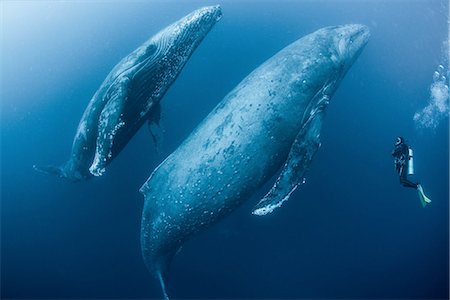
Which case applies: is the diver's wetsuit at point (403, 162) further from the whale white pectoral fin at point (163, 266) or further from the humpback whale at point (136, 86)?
the whale white pectoral fin at point (163, 266)

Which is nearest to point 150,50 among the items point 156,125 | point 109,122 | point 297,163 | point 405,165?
point 109,122

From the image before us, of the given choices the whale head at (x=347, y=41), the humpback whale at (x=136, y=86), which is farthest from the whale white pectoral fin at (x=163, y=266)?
the whale head at (x=347, y=41)

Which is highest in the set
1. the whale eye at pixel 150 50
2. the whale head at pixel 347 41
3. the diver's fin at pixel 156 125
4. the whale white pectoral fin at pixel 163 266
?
the whale eye at pixel 150 50

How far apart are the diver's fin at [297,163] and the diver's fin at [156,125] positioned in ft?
8.51

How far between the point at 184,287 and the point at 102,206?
11.5 ft

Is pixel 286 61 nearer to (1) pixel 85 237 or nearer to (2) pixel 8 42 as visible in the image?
(1) pixel 85 237

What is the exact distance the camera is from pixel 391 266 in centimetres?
1238

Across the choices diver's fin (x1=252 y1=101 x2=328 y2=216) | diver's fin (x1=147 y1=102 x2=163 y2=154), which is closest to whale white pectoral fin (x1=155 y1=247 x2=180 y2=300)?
diver's fin (x1=147 y1=102 x2=163 y2=154)

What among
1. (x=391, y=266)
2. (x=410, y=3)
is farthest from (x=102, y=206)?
(x=410, y=3)

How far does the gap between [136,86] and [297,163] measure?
274 centimetres

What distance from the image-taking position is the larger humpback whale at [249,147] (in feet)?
15.3

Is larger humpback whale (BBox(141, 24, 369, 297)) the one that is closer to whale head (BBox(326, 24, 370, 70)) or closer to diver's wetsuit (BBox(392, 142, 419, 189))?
whale head (BBox(326, 24, 370, 70))

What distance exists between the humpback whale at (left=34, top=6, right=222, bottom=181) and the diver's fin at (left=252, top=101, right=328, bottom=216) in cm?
234

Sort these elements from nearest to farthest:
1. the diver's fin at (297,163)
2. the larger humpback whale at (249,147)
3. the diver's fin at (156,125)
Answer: the diver's fin at (297,163) → the larger humpback whale at (249,147) → the diver's fin at (156,125)
